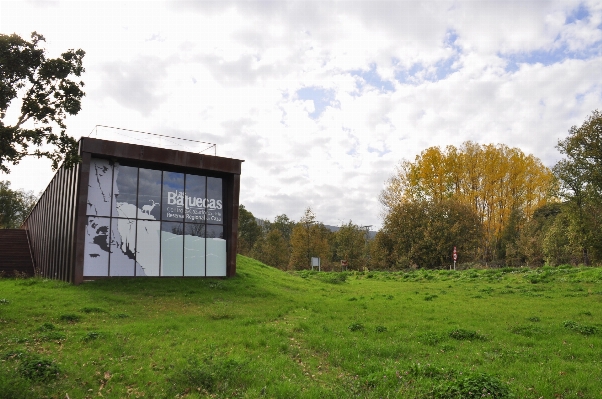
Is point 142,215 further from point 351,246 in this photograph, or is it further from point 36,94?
point 351,246

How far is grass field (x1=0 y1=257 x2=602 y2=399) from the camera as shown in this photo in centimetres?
883

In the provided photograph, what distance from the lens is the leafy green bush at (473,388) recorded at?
777cm

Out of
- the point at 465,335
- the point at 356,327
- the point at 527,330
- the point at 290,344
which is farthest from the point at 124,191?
the point at 527,330

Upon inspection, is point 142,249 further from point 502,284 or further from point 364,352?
point 502,284

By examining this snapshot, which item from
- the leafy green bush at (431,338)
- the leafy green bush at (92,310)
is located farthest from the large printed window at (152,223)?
the leafy green bush at (431,338)

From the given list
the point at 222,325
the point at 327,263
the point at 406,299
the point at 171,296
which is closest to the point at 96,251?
the point at 171,296

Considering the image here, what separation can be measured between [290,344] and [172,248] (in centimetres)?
1466

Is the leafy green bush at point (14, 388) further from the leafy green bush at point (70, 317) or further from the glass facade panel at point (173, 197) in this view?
the glass facade panel at point (173, 197)

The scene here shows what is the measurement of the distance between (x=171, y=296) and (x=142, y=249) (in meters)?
4.53

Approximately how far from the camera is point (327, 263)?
63719 millimetres

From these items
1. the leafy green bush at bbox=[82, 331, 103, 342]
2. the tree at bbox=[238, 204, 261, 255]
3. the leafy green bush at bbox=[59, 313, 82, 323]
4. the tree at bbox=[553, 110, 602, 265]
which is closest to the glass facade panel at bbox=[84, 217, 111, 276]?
the leafy green bush at bbox=[59, 313, 82, 323]

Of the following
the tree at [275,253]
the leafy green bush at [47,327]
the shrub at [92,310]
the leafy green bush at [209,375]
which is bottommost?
the leafy green bush at [209,375]

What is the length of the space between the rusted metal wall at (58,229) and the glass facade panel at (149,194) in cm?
326

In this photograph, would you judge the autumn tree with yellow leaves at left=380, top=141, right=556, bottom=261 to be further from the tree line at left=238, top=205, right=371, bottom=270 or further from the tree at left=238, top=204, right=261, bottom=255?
the tree at left=238, top=204, right=261, bottom=255
